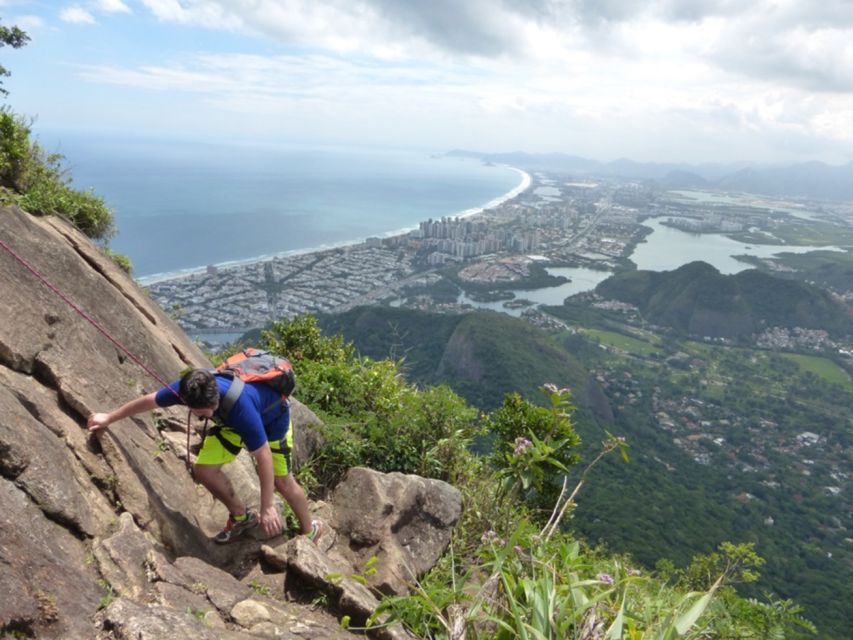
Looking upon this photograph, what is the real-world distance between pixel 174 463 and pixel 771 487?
40.6 m

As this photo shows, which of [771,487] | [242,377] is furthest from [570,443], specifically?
[771,487]

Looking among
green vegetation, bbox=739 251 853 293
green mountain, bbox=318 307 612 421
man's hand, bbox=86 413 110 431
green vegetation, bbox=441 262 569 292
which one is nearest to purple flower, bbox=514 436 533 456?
man's hand, bbox=86 413 110 431

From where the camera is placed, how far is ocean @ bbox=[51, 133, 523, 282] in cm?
7150

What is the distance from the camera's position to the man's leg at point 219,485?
3.70 meters

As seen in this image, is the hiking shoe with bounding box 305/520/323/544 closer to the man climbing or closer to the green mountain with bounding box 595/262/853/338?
the man climbing

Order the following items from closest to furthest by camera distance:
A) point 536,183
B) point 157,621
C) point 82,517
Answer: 1. point 157,621
2. point 82,517
3. point 536,183

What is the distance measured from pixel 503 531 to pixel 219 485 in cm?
260

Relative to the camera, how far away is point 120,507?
3270 millimetres

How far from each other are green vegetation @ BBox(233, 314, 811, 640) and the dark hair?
5.31ft

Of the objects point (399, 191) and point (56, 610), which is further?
point (399, 191)

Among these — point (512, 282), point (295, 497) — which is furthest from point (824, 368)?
point (295, 497)

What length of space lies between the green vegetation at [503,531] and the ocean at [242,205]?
3926 centimetres

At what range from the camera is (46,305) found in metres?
3.91

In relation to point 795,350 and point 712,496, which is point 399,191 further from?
point 712,496
